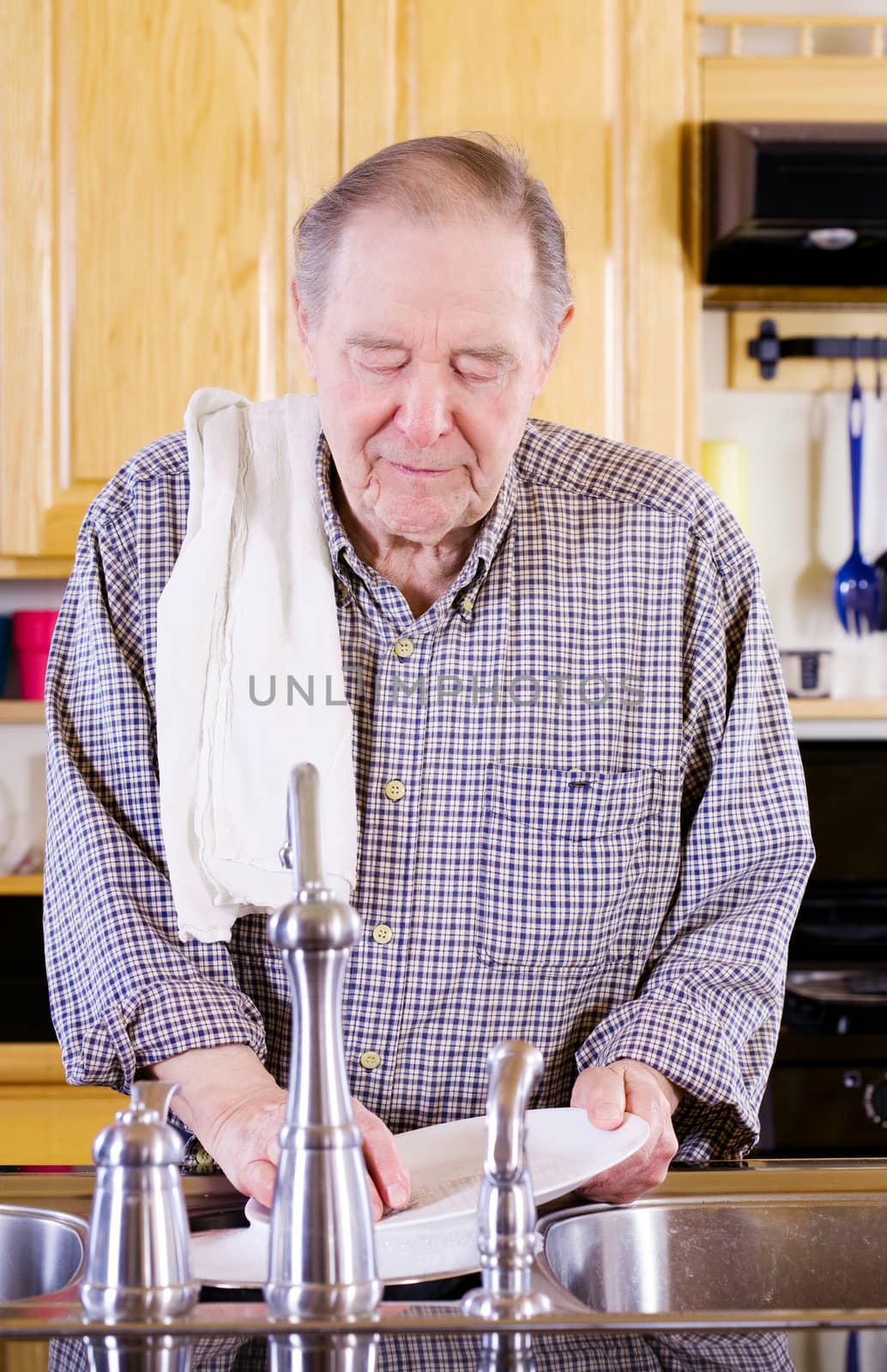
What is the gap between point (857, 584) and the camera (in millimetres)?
2445

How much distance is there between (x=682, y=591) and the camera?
1.21m

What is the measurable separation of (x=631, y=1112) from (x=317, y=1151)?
0.39m

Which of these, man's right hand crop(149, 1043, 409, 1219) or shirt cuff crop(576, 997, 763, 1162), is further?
shirt cuff crop(576, 997, 763, 1162)

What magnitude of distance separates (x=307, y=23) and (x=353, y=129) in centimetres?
17

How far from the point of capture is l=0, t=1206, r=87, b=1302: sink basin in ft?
2.71

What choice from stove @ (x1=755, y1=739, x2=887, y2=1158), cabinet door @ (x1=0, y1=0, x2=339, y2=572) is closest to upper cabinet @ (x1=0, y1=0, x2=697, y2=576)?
cabinet door @ (x1=0, y1=0, x2=339, y2=572)

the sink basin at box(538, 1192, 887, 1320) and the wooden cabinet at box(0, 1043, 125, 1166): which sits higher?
the sink basin at box(538, 1192, 887, 1320)

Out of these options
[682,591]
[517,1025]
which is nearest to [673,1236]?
[517,1025]

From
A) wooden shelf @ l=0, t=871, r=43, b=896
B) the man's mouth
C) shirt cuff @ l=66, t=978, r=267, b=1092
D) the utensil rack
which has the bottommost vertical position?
wooden shelf @ l=0, t=871, r=43, b=896

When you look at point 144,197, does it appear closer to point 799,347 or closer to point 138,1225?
point 799,347

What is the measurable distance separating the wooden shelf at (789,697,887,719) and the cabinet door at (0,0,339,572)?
950 millimetres

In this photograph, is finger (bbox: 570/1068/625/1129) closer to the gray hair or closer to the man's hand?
the man's hand

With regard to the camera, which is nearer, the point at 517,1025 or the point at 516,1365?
the point at 516,1365

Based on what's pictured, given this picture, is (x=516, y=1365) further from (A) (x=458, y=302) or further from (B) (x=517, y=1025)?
(A) (x=458, y=302)
